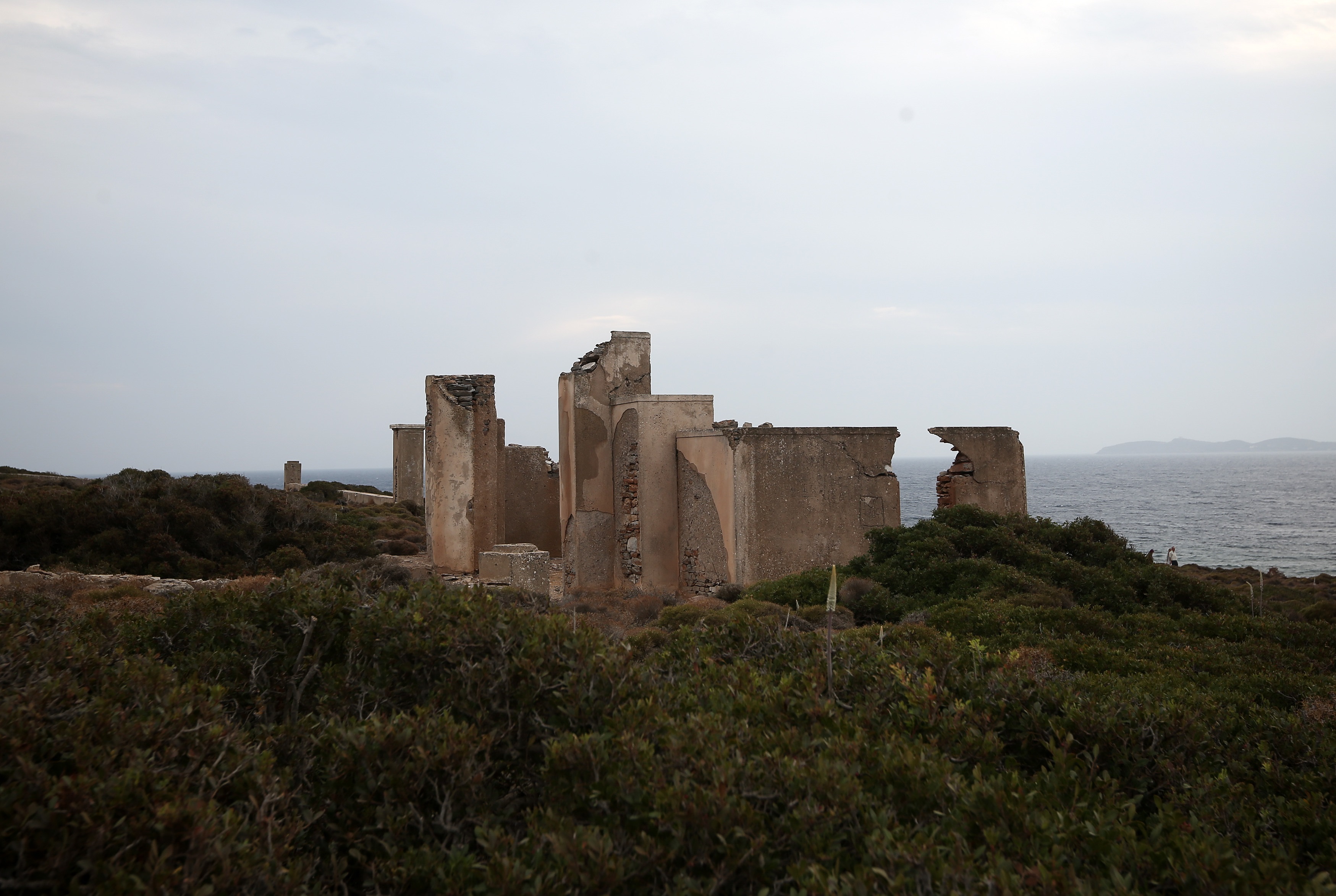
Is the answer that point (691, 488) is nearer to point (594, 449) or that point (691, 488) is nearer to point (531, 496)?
point (594, 449)

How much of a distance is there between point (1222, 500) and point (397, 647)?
85.7 meters

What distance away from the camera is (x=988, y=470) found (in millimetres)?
14555

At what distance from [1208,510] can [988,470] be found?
6136 cm

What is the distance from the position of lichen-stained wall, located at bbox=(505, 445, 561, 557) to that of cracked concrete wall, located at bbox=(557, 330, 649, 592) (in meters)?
3.39

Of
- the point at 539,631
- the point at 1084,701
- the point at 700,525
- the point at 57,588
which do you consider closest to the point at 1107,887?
the point at 1084,701

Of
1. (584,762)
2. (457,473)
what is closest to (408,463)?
(457,473)

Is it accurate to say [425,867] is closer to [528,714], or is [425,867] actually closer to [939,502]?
[528,714]

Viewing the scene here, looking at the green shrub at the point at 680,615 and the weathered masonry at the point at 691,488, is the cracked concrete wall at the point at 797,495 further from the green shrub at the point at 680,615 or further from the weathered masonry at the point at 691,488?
the green shrub at the point at 680,615

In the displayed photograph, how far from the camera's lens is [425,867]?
2428mm

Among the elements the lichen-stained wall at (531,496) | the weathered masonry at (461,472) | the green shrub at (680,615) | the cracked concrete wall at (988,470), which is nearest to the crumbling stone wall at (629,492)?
the weathered masonry at (461,472)

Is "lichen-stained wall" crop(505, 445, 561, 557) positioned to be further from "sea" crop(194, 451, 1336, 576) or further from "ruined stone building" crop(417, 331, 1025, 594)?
"sea" crop(194, 451, 1336, 576)

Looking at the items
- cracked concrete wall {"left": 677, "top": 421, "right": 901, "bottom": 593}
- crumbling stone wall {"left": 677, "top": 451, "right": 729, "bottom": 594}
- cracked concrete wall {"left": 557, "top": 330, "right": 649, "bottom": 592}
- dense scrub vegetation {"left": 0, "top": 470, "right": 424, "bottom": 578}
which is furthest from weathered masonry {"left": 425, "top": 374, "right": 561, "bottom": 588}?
cracked concrete wall {"left": 677, "top": 421, "right": 901, "bottom": 593}

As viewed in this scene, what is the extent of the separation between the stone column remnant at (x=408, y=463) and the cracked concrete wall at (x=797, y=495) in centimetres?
1856

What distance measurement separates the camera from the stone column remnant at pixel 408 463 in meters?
29.2
